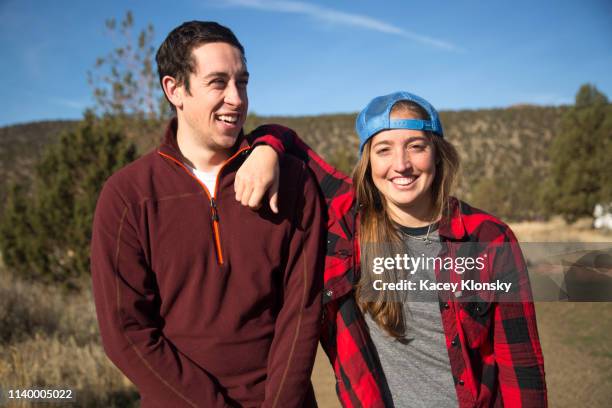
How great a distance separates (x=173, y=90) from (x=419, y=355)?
1.54 m

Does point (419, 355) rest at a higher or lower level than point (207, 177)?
lower

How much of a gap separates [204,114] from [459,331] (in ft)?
4.47

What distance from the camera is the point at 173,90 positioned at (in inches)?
81.7

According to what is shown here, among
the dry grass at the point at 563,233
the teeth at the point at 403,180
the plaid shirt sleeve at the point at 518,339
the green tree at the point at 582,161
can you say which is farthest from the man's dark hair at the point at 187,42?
the green tree at the point at 582,161

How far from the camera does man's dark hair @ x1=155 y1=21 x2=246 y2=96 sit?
196cm

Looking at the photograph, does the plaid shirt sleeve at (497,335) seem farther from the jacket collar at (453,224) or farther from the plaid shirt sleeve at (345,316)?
the plaid shirt sleeve at (345,316)

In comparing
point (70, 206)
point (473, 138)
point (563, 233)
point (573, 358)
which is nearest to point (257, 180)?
point (573, 358)

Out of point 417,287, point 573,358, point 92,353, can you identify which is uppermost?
point 417,287

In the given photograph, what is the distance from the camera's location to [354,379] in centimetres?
197

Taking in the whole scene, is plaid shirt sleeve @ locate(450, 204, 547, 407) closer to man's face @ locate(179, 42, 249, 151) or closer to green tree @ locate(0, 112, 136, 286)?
man's face @ locate(179, 42, 249, 151)

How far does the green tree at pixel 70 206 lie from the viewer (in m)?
8.40

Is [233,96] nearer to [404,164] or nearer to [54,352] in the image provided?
[404,164]

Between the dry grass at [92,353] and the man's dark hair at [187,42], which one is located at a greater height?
the man's dark hair at [187,42]

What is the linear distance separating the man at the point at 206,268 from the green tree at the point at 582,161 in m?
19.4
